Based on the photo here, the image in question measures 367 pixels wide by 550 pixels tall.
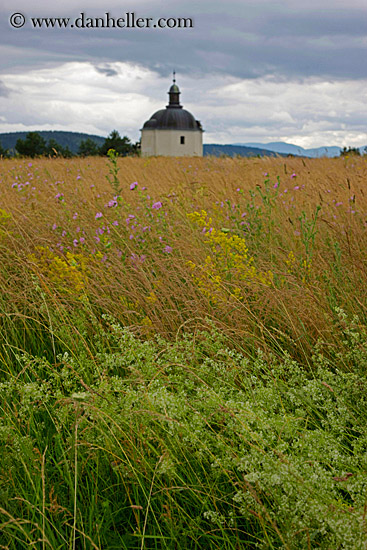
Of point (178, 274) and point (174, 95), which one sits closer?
point (178, 274)

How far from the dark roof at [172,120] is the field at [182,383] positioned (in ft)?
169

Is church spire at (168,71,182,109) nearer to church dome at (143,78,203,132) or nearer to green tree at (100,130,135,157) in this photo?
church dome at (143,78,203,132)

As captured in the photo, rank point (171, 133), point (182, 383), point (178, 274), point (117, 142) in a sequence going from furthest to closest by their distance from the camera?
point (171, 133)
point (117, 142)
point (178, 274)
point (182, 383)

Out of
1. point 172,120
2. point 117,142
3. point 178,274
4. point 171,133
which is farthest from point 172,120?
point 178,274

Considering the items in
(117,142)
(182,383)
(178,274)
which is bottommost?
(182,383)

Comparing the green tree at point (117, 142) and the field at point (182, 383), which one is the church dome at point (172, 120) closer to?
the green tree at point (117, 142)

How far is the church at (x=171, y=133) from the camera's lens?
175 feet

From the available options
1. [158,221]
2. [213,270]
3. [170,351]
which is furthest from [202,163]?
[170,351]

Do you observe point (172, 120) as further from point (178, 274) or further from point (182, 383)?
point (182, 383)

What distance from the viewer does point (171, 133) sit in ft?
175

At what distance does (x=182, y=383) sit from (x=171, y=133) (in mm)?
53928

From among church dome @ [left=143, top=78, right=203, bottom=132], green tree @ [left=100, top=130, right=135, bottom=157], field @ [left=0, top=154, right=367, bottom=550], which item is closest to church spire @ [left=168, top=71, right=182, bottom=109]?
church dome @ [left=143, top=78, right=203, bottom=132]

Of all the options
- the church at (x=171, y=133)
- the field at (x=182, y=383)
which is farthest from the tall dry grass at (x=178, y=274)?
the church at (x=171, y=133)

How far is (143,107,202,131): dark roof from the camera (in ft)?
177
